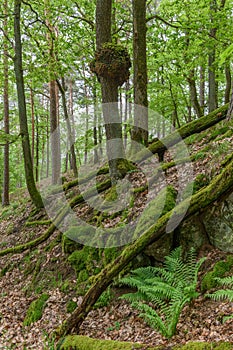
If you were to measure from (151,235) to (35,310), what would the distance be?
2900mm

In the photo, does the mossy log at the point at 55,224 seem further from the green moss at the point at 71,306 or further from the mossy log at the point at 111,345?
the mossy log at the point at 111,345

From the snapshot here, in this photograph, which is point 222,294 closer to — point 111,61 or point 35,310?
point 35,310

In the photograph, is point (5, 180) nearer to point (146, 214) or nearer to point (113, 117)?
point (113, 117)

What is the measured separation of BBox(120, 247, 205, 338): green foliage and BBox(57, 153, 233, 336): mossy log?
29cm

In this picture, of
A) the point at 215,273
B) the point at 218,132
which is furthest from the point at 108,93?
the point at 215,273

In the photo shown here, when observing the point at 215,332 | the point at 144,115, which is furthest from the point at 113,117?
the point at 215,332

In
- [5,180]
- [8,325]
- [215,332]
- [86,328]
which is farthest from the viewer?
[5,180]

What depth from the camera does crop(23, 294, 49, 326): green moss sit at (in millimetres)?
5648

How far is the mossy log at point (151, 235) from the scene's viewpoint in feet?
15.5

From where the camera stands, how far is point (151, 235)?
5.09 m

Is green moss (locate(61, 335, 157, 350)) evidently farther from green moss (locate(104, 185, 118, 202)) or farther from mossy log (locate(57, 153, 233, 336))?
green moss (locate(104, 185, 118, 202))

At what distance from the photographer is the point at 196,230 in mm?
5152

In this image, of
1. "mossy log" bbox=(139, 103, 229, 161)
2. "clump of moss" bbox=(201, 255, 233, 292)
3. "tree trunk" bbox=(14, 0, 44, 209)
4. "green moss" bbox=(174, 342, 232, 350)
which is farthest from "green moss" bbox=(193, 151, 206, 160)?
"tree trunk" bbox=(14, 0, 44, 209)

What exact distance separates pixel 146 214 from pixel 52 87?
9558mm
